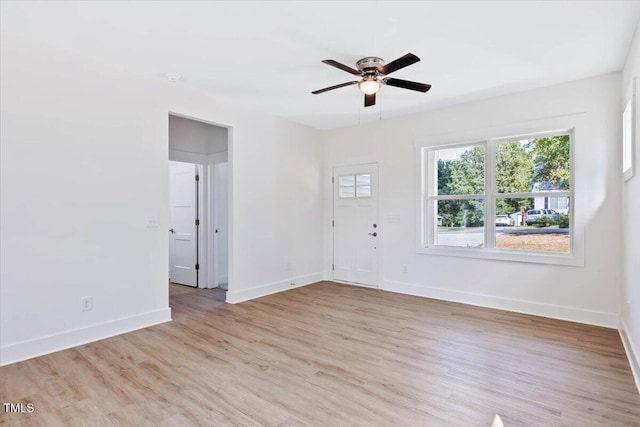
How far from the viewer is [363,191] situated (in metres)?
5.62

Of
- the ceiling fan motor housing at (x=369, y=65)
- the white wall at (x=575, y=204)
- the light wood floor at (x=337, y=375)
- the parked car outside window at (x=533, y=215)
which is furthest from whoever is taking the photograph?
the parked car outside window at (x=533, y=215)

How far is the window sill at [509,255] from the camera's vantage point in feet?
12.3

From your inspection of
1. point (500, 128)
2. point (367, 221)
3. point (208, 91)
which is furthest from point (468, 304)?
point (208, 91)

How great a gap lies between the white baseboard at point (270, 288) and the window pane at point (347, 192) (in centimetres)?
146

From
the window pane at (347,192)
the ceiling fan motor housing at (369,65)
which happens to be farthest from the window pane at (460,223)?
the ceiling fan motor housing at (369,65)

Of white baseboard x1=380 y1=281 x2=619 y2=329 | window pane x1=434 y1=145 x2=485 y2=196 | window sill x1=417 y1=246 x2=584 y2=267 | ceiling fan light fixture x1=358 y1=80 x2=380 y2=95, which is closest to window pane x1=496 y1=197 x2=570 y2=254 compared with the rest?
window sill x1=417 y1=246 x2=584 y2=267

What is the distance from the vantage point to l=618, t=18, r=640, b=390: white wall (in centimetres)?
249

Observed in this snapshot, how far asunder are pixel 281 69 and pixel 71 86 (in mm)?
1941

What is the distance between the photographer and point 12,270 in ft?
9.02

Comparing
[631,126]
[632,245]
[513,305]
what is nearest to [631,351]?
[632,245]

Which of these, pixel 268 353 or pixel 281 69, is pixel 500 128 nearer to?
pixel 281 69

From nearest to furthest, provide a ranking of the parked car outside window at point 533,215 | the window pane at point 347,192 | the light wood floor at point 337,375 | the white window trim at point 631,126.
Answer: the light wood floor at point 337,375, the white window trim at point 631,126, the parked car outside window at point 533,215, the window pane at point 347,192

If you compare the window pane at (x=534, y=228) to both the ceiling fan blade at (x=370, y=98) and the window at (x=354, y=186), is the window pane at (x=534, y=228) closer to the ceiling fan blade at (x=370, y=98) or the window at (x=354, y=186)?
the window at (x=354, y=186)

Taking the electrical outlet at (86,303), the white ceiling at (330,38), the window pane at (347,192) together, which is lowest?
the electrical outlet at (86,303)
